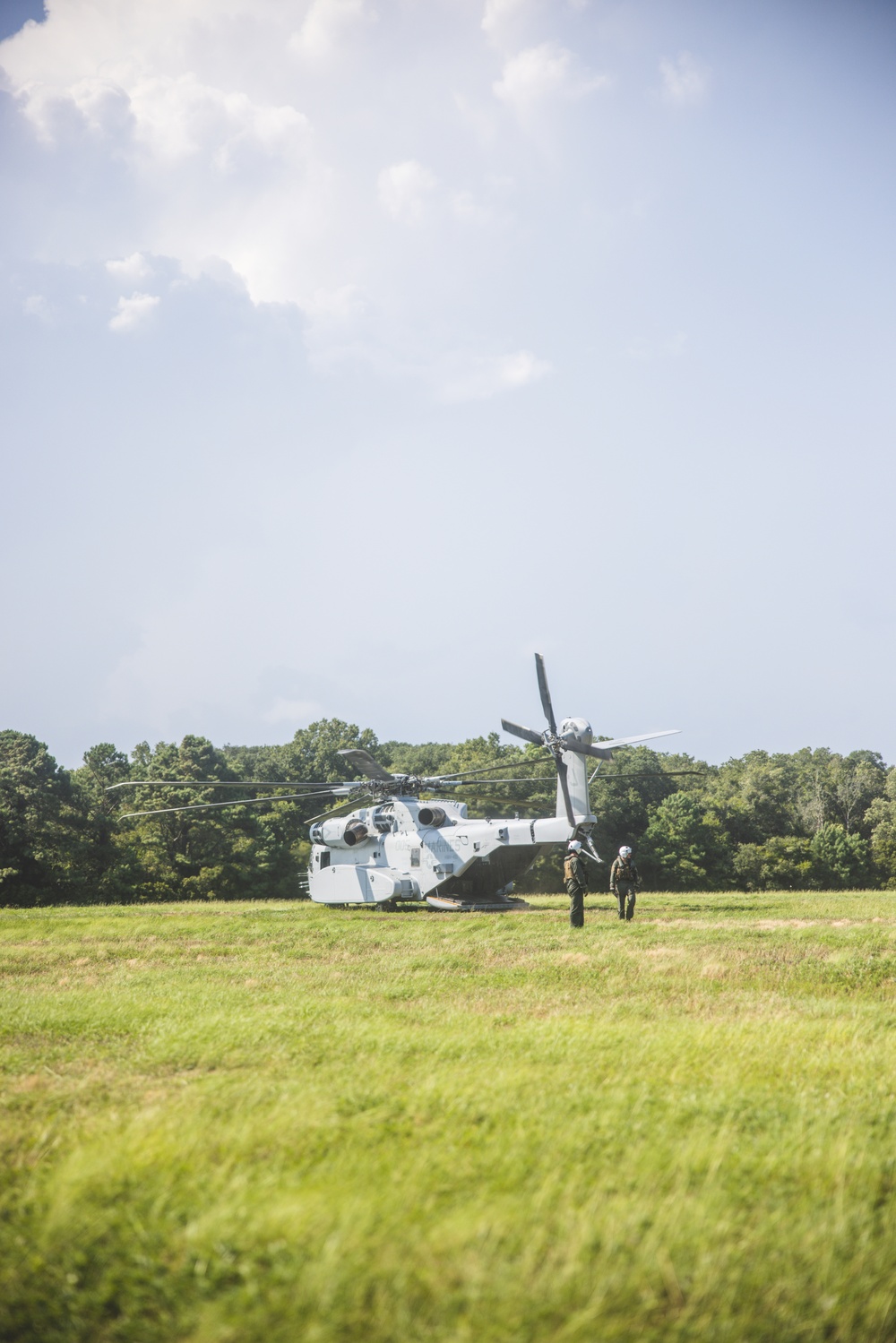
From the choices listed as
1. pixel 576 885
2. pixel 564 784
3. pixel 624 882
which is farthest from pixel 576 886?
pixel 564 784

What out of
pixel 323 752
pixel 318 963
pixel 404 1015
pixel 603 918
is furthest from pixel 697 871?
pixel 404 1015

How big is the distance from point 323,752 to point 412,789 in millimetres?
47532

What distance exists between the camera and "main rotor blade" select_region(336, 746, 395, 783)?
24812mm

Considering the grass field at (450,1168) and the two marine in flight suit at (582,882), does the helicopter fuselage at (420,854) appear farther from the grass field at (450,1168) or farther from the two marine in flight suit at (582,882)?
the grass field at (450,1168)

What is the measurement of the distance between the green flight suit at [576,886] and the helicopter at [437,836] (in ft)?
15.7

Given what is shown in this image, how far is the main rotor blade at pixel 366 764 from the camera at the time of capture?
24812mm

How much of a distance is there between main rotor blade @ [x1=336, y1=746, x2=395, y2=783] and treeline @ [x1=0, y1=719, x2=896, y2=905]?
13.9 m

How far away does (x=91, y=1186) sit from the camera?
15.0 feet

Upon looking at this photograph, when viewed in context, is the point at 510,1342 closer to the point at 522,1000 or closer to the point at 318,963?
the point at 522,1000

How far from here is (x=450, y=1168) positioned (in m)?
4.78

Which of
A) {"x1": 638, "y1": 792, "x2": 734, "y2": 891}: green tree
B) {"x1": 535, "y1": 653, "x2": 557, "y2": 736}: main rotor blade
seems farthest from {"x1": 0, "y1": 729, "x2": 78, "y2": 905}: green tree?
{"x1": 638, "y1": 792, "x2": 734, "y2": 891}: green tree

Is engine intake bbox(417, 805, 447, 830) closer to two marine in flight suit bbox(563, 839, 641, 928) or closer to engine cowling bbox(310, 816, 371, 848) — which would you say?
engine cowling bbox(310, 816, 371, 848)

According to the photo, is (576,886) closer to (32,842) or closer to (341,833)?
(341,833)

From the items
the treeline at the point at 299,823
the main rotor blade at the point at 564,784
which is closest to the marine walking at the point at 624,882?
the main rotor blade at the point at 564,784
